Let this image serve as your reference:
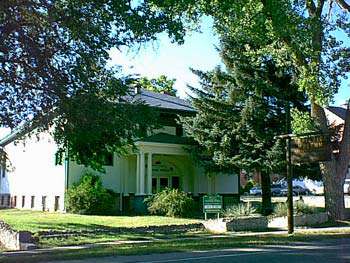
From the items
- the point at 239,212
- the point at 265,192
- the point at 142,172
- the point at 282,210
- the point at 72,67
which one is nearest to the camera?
the point at 72,67

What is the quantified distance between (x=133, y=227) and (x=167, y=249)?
10.3 m

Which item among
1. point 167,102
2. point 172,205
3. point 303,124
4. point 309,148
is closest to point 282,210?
point 303,124

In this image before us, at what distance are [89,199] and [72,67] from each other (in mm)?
19481

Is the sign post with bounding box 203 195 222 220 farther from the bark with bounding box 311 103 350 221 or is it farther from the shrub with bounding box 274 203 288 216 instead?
the bark with bounding box 311 103 350 221

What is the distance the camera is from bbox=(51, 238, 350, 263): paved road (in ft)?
38.8

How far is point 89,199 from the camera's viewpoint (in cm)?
3259

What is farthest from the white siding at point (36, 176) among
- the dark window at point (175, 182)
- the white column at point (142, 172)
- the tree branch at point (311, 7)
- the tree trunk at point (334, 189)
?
the tree branch at point (311, 7)

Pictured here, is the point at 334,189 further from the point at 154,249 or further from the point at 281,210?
the point at 154,249

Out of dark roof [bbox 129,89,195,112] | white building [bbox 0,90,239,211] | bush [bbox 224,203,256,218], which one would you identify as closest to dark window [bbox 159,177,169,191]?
white building [bbox 0,90,239,211]

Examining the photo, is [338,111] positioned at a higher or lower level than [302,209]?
higher

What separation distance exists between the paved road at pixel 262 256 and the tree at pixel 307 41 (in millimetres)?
8949

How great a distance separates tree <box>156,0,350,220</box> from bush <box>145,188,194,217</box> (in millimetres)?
8358

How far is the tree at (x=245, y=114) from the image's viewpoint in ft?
102

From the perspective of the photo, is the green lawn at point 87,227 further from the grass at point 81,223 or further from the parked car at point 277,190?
the parked car at point 277,190
